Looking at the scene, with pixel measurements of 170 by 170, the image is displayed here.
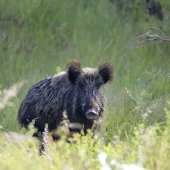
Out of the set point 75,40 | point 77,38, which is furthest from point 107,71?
point 77,38

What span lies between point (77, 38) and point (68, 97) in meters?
5.76

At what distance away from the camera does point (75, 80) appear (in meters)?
4.49

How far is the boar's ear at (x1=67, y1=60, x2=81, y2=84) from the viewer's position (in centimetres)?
442

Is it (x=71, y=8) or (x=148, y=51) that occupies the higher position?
(x=71, y=8)

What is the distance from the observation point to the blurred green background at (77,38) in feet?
26.4

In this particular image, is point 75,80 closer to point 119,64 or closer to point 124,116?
point 124,116

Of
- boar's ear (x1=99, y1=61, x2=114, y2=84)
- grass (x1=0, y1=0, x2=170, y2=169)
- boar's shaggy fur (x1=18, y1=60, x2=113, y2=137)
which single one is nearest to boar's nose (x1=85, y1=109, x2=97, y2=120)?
boar's shaggy fur (x1=18, y1=60, x2=113, y2=137)

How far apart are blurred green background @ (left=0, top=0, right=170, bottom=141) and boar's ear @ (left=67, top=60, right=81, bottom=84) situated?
2.62 m

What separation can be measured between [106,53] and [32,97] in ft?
16.3

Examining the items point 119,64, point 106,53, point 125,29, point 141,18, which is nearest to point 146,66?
point 119,64

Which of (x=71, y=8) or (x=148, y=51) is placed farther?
(x=71, y=8)

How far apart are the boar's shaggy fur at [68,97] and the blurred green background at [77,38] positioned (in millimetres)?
2279

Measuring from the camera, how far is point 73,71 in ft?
14.5

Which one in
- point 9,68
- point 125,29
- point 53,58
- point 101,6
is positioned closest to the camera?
point 9,68
